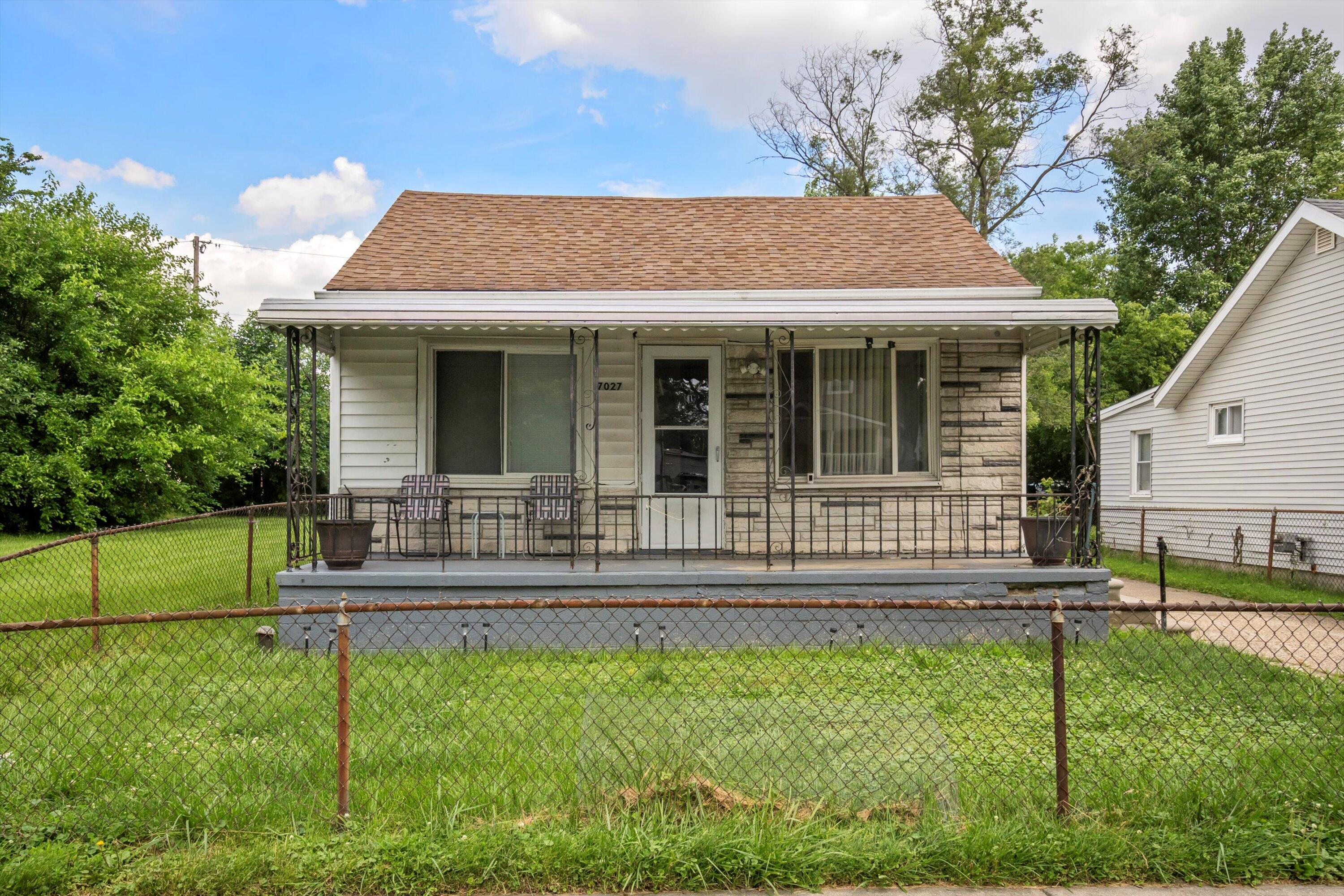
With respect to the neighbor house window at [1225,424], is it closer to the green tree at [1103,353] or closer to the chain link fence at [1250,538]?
the chain link fence at [1250,538]

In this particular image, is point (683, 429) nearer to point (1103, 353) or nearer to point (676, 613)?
point (676, 613)

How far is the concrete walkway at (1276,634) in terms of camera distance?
6750 mm

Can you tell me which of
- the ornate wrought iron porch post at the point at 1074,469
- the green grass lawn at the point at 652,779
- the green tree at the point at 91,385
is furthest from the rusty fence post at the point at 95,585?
the green tree at the point at 91,385

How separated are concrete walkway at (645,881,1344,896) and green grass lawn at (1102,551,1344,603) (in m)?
6.90

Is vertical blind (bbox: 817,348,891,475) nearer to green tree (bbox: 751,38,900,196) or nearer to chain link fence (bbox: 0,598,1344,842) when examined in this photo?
chain link fence (bbox: 0,598,1344,842)

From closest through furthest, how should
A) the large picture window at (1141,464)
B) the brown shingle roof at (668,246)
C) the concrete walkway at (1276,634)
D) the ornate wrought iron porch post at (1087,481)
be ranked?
the concrete walkway at (1276,634) → the ornate wrought iron porch post at (1087,481) → the brown shingle roof at (668,246) → the large picture window at (1141,464)

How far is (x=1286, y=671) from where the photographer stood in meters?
5.53

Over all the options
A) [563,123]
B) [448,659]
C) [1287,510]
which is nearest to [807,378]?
[448,659]

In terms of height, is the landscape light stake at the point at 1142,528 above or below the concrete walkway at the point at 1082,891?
above

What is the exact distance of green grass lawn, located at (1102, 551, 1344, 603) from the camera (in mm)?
9891

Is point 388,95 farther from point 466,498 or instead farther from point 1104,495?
point 1104,495

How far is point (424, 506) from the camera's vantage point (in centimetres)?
795

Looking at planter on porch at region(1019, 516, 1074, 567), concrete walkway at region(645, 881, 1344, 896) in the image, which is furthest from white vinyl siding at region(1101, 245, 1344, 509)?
concrete walkway at region(645, 881, 1344, 896)

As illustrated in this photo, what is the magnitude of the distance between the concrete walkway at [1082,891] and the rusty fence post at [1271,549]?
9731mm
